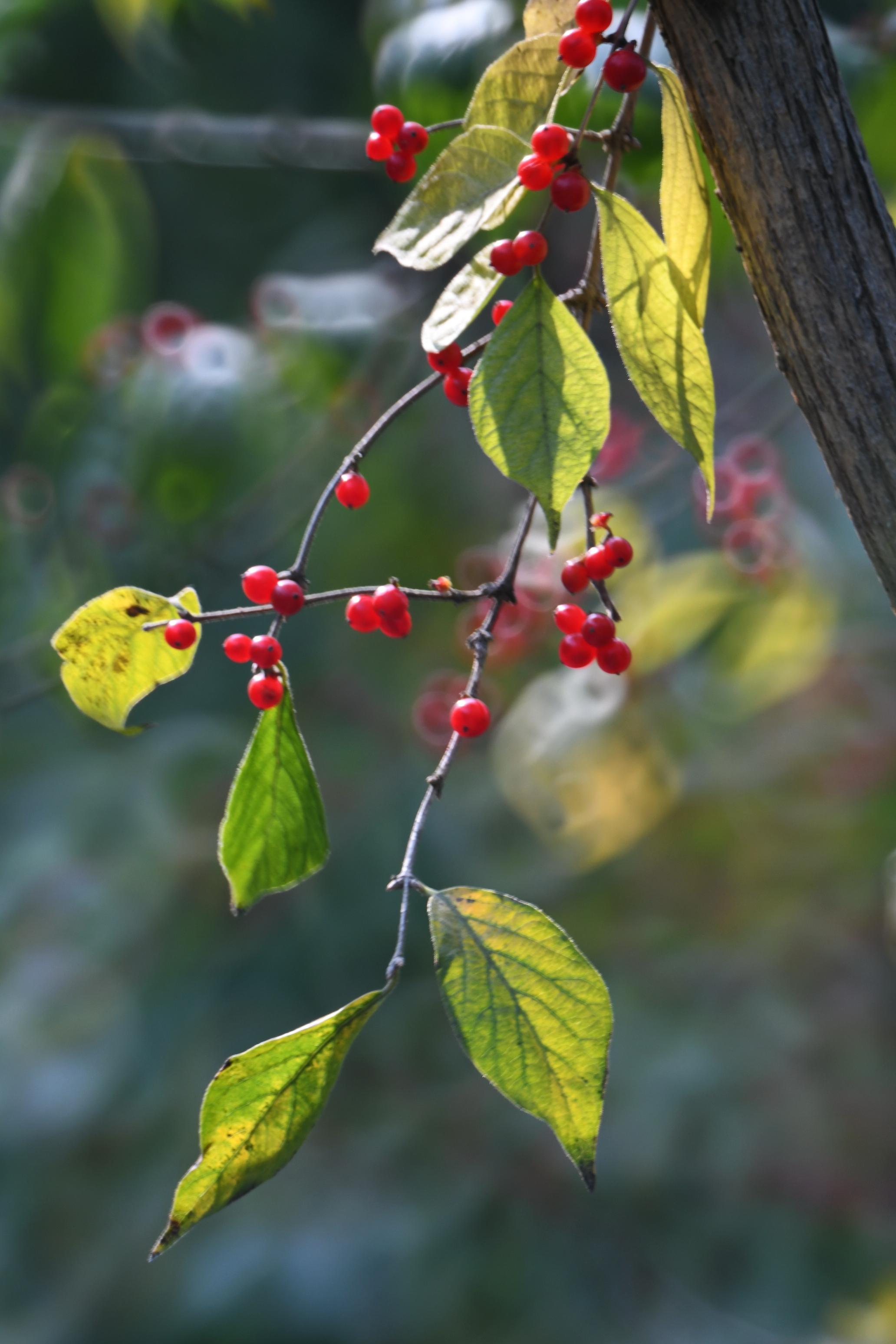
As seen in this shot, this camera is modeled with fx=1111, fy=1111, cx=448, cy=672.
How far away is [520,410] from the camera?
0.56ft

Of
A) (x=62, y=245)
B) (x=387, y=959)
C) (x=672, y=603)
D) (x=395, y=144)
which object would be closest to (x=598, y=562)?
(x=395, y=144)

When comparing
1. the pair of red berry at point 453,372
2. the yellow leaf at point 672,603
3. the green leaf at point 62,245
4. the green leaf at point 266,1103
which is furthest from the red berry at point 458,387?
the green leaf at point 62,245

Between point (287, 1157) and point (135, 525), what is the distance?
561 millimetres

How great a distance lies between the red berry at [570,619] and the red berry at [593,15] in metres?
0.11

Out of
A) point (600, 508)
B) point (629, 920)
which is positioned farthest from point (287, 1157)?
point (629, 920)

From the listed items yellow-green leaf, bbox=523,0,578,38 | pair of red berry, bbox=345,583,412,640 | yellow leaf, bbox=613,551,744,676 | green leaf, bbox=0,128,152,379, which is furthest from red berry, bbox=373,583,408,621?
green leaf, bbox=0,128,152,379

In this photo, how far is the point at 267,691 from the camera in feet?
0.67

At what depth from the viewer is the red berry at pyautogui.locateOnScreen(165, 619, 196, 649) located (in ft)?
0.65

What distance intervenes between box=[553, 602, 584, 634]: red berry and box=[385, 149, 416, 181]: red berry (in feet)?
0.31

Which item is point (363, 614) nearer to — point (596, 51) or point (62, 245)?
point (596, 51)

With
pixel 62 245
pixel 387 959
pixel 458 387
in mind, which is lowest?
pixel 387 959

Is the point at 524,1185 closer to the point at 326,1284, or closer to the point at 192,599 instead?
the point at 326,1284

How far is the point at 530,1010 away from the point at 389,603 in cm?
8

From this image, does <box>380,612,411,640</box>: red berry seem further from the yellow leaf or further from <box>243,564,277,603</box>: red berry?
the yellow leaf
